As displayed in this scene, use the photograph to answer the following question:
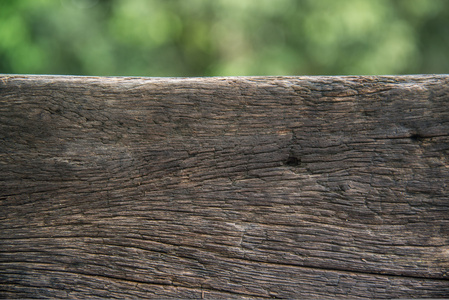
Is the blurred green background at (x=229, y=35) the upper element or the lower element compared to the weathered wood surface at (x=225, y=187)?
upper

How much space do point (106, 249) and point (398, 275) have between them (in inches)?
21.6

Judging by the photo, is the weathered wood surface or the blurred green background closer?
the weathered wood surface

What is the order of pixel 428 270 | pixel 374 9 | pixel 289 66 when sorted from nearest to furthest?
pixel 428 270 < pixel 374 9 < pixel 289 66

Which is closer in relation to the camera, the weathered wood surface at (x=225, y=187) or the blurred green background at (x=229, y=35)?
the weathered wood surface at (x=225, y=187)

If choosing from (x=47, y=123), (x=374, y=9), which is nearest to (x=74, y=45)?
(x=374, y=9)

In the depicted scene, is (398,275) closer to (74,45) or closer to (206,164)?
(206,164)

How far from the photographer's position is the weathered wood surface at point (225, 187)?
812 mm

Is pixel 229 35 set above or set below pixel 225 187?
above

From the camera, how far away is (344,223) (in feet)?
2.68

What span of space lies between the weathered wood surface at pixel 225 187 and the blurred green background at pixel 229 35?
7931 mm

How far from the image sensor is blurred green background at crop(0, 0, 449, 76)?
8688 mm

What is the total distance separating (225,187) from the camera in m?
0.84

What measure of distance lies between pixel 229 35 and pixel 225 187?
394 inches

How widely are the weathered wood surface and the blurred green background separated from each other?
793 cm
